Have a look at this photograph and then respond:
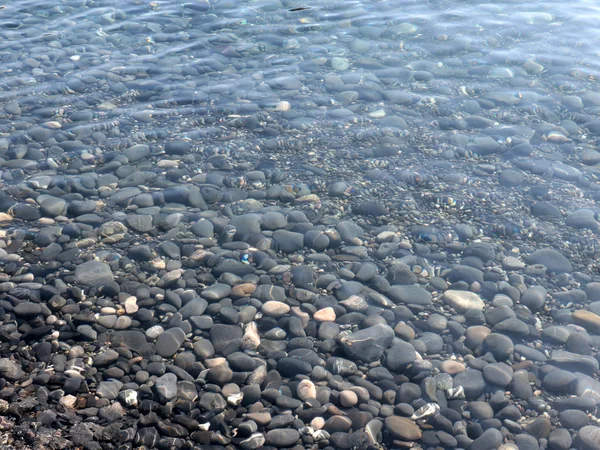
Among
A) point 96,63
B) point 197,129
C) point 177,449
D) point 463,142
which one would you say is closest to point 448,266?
point 463,142

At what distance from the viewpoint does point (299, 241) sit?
4.18m

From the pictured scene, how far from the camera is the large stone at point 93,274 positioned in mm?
3768

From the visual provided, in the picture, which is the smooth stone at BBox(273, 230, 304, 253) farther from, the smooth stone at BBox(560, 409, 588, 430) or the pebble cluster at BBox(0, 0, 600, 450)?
the smooth stone at BBox(560, 409, 588, 430)

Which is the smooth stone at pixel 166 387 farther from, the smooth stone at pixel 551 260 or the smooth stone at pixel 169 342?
the smooth stone at pixel 551 260

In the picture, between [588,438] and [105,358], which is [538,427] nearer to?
[588,438]

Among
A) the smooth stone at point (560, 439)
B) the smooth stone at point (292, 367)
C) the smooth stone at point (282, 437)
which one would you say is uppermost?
the smooth stone at point (292, 367)

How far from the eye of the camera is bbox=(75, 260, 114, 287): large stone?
3.77m

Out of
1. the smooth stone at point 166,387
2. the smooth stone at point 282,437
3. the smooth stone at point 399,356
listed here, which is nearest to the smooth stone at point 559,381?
the smooth stone at point 399,356

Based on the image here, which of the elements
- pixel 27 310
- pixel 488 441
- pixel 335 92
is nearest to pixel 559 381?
pixel 488 441

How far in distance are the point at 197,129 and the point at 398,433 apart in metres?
3.56

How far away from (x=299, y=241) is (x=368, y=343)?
3.49ft

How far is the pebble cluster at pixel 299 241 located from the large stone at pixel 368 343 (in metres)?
0.01

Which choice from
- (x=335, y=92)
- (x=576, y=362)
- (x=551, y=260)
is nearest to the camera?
(x=576, y=362)

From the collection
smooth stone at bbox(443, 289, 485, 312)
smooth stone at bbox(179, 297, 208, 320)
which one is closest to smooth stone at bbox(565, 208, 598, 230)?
smooth stone at bbox(443, 289, 485, 312)
